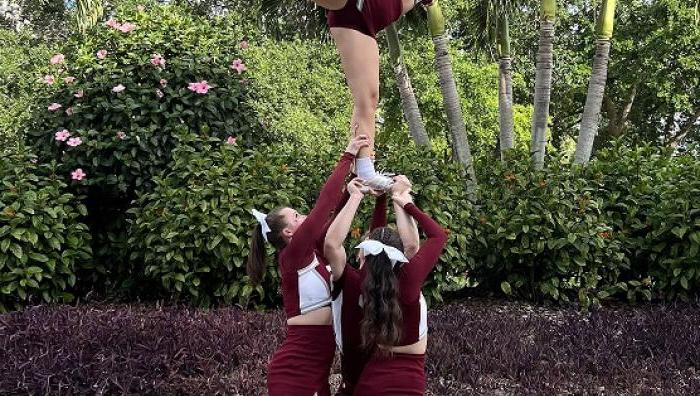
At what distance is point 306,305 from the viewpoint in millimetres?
2854

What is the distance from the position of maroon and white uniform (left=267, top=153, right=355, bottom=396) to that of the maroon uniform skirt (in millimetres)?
204

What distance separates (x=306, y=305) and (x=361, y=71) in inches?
33.3

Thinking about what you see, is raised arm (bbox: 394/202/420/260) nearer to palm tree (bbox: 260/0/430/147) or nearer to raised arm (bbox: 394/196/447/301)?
raised arm (bbox: 394/196/447/301)

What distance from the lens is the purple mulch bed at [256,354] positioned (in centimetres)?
419

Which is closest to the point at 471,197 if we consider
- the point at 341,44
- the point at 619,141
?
the point at 619,141

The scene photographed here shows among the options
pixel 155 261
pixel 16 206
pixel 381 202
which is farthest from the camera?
pixel 155 261

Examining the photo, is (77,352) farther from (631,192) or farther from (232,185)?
(631,192)

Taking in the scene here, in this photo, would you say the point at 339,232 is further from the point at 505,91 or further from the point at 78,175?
the point at 505,91

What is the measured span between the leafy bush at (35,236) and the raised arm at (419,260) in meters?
3.81

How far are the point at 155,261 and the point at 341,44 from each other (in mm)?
3752

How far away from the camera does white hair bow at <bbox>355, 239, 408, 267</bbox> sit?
8.55 feet

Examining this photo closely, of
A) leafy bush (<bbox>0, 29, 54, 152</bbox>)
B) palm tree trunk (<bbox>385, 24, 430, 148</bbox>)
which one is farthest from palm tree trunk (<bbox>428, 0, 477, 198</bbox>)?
leafy bush (<bbox>0, 29, 54, 152</bbox>)

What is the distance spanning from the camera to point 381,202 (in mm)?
3189

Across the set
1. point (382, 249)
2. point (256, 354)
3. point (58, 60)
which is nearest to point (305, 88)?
point (58, 60)
